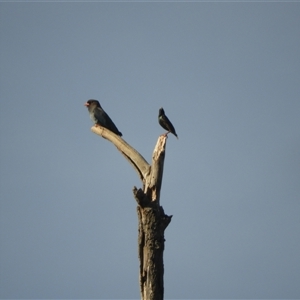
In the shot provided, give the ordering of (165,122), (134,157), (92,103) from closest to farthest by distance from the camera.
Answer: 1. (134,157)
2. (92,103)
3. (165,122)

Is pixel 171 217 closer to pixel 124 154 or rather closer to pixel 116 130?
pixel 124 154

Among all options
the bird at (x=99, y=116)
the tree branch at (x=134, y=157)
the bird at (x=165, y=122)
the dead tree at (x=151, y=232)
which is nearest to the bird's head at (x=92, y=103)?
the bird at (x=99, y=116)

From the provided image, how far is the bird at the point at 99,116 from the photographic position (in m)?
14.4

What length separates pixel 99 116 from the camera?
587 inches

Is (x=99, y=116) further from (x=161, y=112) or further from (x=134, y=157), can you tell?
(x=134, y=157)

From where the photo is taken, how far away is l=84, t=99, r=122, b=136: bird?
14.4 m

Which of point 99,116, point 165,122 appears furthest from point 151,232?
point 165,122

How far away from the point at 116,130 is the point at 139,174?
5430 millimetres

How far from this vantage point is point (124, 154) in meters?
9.49

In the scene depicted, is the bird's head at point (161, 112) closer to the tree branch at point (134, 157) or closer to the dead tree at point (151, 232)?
the tree branch at point (134, 157)

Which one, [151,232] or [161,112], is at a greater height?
[161,112]

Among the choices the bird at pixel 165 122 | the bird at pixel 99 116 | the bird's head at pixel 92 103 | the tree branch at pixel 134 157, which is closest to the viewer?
the tree branch at pixel 134 157

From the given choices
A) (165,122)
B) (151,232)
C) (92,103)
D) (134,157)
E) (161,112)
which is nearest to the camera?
(151,232)

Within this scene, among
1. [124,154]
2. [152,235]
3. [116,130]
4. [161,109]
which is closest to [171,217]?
[152,235]
